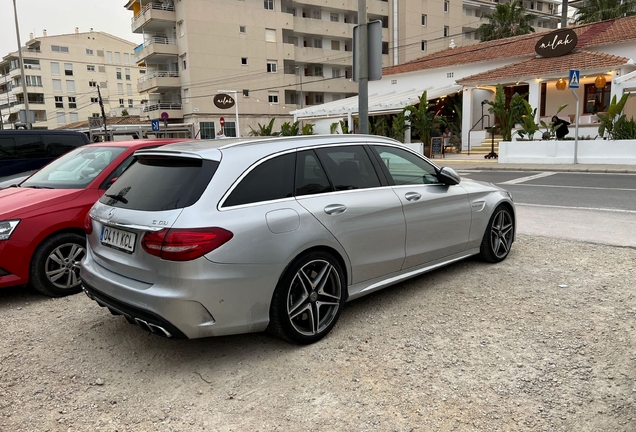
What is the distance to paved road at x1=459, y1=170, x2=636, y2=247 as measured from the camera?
7.00 m

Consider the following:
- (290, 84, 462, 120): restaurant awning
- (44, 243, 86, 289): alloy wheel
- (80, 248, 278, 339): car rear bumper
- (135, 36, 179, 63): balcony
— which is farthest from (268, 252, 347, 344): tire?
(135, 36, 179, 63): balcony

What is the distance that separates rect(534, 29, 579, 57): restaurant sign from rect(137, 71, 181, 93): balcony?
3460 centimetres

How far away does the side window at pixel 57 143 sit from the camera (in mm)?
8469

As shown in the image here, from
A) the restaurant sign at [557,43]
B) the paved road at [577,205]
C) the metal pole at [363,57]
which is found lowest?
the paved road at [577,205]

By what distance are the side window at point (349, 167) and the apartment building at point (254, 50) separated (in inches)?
1654

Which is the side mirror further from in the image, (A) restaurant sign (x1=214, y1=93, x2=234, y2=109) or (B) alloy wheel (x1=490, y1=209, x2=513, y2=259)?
(A) restaurant sign (x1=214, y1=93, x2=234, y2=109)

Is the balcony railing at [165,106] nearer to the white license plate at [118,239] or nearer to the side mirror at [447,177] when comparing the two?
the side mirror at [447,177]

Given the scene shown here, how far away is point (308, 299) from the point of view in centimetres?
359

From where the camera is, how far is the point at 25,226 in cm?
455

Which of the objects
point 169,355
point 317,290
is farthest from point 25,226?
point 317,290

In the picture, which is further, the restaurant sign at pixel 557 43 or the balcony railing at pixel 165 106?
the balcony railing at pixel 165 106

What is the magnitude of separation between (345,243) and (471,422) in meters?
1.57

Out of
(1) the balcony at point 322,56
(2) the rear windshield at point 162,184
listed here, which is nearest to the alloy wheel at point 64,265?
(2) the rear windshield at point 162,184

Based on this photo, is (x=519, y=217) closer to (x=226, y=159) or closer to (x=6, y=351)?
(x=226, y=159)
